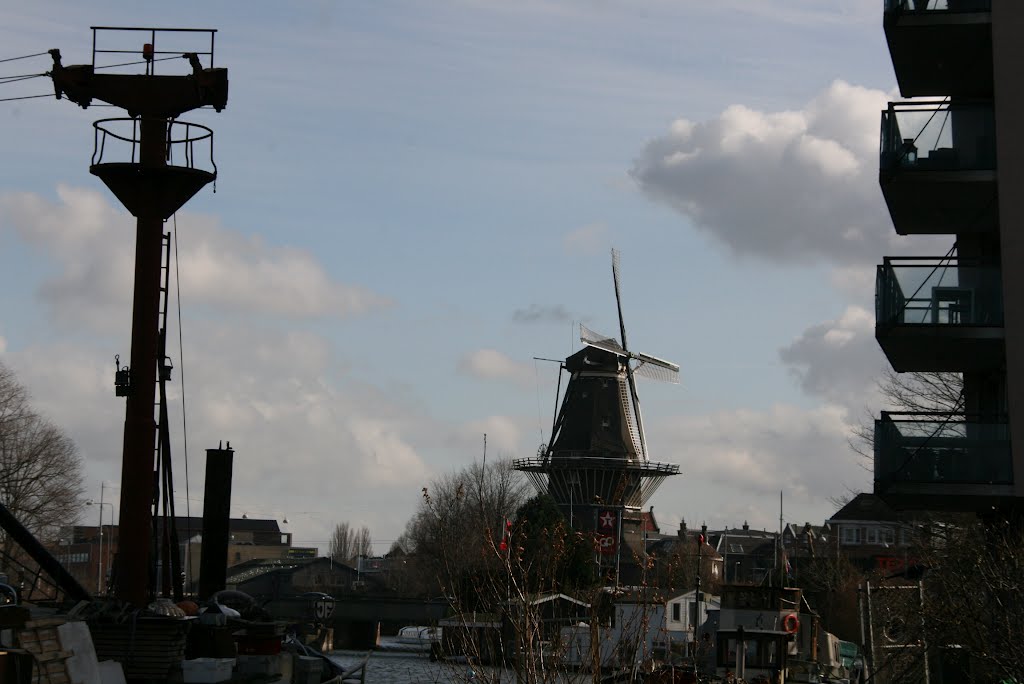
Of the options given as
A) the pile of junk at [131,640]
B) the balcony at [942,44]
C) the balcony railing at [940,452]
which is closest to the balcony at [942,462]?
the balcony railing at [940,452]

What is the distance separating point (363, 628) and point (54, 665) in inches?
3674

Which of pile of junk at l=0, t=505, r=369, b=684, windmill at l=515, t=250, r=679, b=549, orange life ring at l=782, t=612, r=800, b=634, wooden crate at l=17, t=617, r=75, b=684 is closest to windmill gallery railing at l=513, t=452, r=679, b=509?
windmill at l=515, t=250, r=679, b=549

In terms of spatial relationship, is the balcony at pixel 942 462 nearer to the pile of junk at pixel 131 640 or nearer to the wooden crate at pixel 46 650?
the pile of junk at pixel 131 640

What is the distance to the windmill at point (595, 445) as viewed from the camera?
105750 millimetres

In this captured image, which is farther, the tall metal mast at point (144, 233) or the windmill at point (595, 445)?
the windmill at point (595, 445)

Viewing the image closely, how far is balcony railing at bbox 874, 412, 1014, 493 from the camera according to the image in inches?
1125

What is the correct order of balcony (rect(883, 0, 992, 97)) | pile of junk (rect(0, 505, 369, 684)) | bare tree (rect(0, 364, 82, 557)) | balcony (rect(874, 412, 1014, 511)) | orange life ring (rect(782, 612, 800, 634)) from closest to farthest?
pile of junk (rect(0, 505, 369, 684)) < balcony (rect(874, 412, 1014, 511)) < balcony (rect(883, 0, 992, 97)) < orange life ring (rect(782, 612, 800, 634)) < bare tree (rect(0, 364, 82, 557))

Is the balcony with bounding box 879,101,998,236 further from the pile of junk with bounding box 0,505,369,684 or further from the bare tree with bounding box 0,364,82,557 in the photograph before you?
the bare tree with bounding box 0,364,82,557

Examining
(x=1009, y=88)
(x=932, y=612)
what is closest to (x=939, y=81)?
(x=1009, y=88)

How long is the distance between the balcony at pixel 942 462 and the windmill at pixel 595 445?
233ft

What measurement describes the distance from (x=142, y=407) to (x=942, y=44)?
17.7 metres

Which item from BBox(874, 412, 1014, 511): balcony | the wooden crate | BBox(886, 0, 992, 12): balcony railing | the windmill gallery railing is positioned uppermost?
BBox(886, 0, 992, 12): balcony railing

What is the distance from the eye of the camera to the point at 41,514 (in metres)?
83.8

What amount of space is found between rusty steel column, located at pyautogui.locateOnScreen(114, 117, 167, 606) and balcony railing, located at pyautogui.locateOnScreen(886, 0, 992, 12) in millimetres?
15202
